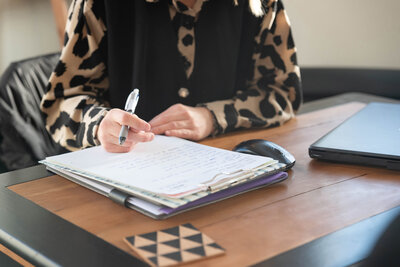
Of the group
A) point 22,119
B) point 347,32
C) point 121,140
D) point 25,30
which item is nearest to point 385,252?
point 121,140

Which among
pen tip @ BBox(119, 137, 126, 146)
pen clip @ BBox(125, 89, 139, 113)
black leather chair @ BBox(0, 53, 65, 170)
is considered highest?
pen clip @ BBox(125, 89, 139, 113)

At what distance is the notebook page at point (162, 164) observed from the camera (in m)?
0.80

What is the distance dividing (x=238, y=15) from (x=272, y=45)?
0.40 feet

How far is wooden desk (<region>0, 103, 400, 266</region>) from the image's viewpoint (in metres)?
0.67

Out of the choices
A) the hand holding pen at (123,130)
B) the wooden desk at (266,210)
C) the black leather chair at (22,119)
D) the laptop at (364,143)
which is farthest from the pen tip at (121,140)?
the black leather chair at (22,119)

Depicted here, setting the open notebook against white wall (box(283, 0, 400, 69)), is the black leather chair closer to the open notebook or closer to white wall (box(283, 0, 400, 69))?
the open notebook

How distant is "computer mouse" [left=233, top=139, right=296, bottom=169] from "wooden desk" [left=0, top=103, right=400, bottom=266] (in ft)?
0.10

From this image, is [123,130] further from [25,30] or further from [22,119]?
[25,30]

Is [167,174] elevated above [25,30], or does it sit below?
below

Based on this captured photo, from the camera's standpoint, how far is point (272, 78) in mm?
1433

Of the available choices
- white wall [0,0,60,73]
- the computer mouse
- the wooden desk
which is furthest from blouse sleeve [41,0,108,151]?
white wall [0,0,60,73]

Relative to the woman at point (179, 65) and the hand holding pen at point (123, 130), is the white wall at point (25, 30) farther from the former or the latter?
the hand holding pen at point (123, 130)

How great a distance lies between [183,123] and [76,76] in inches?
12.6

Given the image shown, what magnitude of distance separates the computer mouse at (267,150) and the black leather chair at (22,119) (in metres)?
0.82
